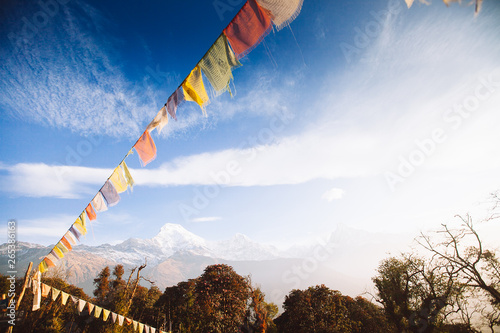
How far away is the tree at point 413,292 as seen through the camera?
526 inches

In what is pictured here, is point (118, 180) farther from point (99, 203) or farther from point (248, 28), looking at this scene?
point (248, 28)

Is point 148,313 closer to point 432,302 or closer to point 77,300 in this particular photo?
point 77,300

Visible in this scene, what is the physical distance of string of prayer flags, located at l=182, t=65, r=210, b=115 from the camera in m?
3.72

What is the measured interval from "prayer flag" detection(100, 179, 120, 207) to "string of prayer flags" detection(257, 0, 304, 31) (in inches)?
248

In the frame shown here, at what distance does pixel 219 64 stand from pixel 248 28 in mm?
769

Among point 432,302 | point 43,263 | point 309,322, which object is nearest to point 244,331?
point 309,322

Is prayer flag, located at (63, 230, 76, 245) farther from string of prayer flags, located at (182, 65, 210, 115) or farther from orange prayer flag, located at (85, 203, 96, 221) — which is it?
string of prayer flags, located at (182, 65, 210, 115)

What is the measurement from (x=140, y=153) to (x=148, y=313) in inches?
1302

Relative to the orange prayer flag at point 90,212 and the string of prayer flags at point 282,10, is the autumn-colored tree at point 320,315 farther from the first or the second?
the string of prayer flags at point 282,10

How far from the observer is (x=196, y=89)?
3.75 m

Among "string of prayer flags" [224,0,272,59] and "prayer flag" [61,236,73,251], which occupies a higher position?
"string of prayer flags" [224,0,272,59]

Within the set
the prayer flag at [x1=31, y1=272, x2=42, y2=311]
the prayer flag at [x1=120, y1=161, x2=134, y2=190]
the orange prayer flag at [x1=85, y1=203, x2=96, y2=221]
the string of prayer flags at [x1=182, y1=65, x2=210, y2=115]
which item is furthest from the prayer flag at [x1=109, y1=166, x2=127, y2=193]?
the prayer flag at [x1=31, y1=272, x2=42, y2=311]

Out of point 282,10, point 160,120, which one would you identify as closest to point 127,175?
point 160,120

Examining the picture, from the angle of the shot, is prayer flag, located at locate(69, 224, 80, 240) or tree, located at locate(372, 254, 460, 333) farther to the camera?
tree, located at locate(372, 254, 460, 333)
